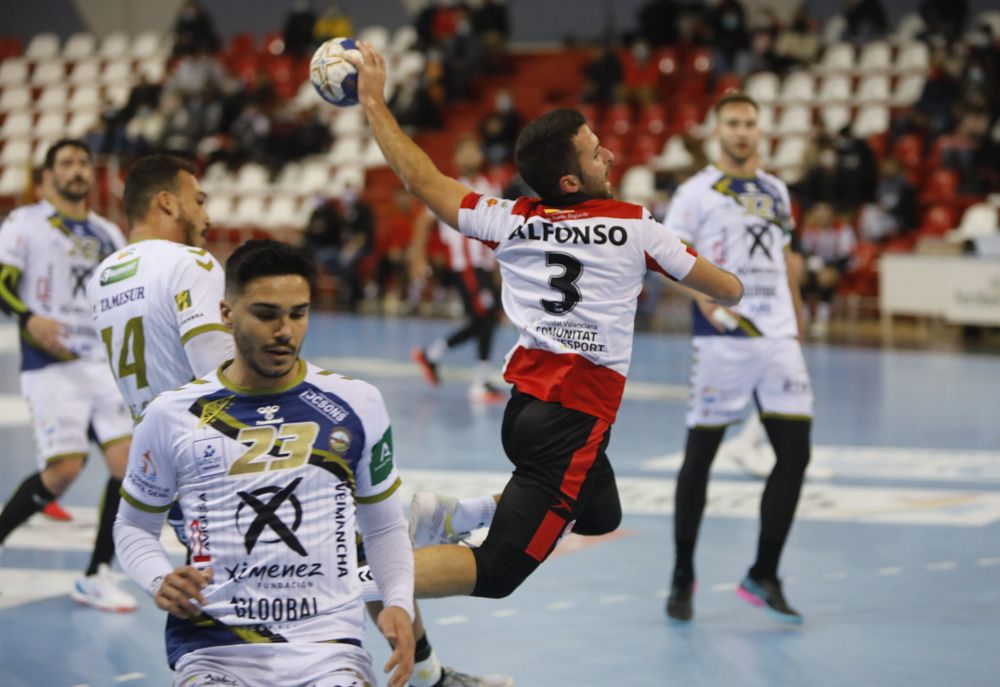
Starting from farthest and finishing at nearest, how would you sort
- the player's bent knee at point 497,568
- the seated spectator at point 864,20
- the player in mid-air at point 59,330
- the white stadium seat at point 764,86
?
1. the seated spectator at point 864,20
2. the white stadium seat at point 764,86
3. the player in mid-air at point 59,330
4. the player's bent knee at point 497,568

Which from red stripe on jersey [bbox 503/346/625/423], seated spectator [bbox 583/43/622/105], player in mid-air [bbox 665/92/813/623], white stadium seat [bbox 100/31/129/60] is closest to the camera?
red stripe on jersey [bbox 503/346/625/423]

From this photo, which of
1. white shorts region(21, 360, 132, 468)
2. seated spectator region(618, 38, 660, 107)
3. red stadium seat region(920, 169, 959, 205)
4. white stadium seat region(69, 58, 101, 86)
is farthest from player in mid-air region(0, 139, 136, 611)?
white stadium seat region(69, 58, 101, 86)

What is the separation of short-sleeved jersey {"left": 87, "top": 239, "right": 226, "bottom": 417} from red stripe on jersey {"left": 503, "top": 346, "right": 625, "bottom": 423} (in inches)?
41.0

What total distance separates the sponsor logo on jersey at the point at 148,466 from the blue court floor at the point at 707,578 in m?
1.95

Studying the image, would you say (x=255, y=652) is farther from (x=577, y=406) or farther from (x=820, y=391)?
(x=820, y=391)

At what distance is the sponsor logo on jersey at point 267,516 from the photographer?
3406 millimetres

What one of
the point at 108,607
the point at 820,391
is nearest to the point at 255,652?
the point at 108,607

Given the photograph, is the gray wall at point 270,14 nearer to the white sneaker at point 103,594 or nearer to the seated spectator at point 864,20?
the seated spectator at point 864,20

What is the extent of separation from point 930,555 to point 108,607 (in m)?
4.09

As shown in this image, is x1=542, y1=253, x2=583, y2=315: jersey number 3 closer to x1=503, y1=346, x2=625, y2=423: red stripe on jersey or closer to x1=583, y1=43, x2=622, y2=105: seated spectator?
x1=503, y1=346, x2=625, y2=423: red stripe on jersey

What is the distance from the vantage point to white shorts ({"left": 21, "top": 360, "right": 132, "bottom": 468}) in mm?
6461

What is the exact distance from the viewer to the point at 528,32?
26.4 meters

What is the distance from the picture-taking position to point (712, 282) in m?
4.47

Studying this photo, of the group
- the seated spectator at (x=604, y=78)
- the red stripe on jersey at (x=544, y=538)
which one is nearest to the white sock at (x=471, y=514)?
the red stripe on jersey at (x=544, y=538)
